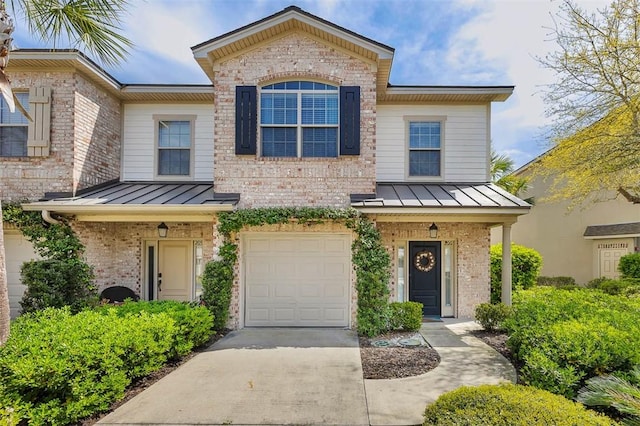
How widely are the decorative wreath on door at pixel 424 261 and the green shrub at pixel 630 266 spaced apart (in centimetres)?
732

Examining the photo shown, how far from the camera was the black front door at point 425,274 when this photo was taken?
33.1 ft

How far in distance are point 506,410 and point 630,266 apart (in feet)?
40.6

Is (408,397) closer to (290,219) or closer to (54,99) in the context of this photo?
(290,219)

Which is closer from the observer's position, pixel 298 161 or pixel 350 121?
pixel 350 121

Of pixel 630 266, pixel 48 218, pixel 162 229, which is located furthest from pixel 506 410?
pixel 630 266

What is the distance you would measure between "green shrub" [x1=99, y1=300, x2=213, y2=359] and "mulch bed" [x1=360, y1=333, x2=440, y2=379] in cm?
306

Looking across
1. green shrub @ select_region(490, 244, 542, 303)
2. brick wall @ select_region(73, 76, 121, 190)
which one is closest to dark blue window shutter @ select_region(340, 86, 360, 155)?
green shrub @ select_region(490, 244, 542, 303)

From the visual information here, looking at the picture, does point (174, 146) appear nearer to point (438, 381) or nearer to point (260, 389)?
point (260, 389)

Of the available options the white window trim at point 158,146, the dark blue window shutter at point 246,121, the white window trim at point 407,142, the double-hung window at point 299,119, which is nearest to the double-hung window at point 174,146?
the white window trim at point 158,146

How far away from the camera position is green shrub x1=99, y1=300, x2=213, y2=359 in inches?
247

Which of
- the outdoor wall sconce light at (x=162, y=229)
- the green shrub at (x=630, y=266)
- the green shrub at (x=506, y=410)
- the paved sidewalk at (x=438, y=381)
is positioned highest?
the outdoor wall sconce light at (x=162, y=229)

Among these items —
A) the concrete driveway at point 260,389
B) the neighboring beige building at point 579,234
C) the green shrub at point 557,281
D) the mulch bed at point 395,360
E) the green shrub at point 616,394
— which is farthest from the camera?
the green shrub at point 557,281

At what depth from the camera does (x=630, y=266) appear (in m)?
12.0

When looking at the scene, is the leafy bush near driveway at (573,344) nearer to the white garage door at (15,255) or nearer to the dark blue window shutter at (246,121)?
the dark blue window shutter at (246,121)
